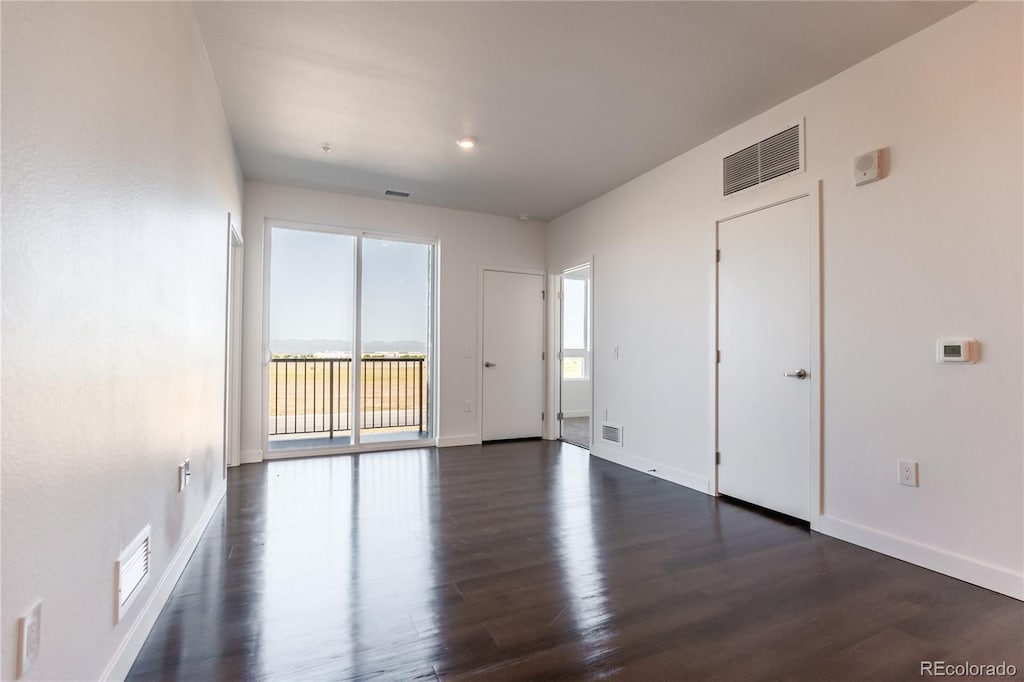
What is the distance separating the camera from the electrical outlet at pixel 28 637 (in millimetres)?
992

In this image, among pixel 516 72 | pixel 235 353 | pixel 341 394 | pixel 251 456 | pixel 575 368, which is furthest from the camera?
pixel 575 368

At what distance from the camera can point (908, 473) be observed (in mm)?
2418

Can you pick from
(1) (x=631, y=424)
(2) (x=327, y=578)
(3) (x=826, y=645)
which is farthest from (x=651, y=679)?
(1) (x=631, y=424)

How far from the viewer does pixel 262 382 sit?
15.0 feet

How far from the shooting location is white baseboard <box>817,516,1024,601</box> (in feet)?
6.75

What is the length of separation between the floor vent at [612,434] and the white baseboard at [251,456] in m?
3.37

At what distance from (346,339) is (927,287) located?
468 cm

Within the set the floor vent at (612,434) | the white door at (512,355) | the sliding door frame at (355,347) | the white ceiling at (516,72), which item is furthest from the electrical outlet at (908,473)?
the sliding door frame at (355,347)

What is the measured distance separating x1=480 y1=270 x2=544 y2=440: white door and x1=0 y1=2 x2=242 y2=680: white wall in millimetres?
3559

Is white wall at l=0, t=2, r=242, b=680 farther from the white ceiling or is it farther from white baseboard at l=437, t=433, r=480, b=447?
white baseboard at l=437, t=433, r=480, b=447

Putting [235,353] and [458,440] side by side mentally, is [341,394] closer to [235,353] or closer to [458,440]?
[235,353]

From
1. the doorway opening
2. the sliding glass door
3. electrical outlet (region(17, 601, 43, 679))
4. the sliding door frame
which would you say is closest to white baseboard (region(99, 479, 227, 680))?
electrical outlet (region(17, 601, 43, 679))

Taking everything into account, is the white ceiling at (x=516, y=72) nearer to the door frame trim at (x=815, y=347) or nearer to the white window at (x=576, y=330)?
the door frame trim at (x=815, y=347)

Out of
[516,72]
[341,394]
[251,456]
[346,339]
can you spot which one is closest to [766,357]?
[516,72]
